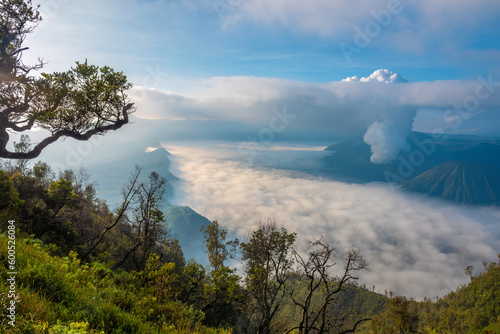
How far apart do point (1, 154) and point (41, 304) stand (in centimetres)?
1393

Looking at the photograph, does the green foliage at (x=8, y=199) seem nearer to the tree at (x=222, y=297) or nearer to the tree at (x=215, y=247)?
the tree at (x=222, y=297)

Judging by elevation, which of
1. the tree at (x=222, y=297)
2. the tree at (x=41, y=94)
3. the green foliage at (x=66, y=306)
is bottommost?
the tree at (x=222, y=297)

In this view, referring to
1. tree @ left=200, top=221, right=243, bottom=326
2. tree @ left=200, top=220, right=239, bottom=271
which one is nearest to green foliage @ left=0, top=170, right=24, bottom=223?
tree @ left=200, top=221, right=243, bottom=326

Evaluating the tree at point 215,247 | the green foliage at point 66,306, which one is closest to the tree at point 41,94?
the green foliage at point 66,306

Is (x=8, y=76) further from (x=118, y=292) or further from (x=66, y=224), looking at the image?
(x=118, y=292)

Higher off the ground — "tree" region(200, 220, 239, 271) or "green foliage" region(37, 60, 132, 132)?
"green foliage" region(37, 60, 132, 132)

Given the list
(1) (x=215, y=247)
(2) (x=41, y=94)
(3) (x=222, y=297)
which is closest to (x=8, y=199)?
(2) (x=41, y=94)

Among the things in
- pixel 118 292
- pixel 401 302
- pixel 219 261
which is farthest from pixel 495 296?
pixel 118 292

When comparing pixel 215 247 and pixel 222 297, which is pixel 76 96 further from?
pixel 215 247

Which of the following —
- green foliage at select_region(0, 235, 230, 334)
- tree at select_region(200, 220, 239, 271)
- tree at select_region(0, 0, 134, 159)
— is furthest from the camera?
tree at select_region(200, 220, 239, 271)

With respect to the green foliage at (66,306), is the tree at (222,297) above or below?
below

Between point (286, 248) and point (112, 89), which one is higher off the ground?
point (112, 89)

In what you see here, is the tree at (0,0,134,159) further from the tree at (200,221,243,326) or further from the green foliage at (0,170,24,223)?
the tree at (200,221,243,326)

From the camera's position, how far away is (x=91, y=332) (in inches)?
182
